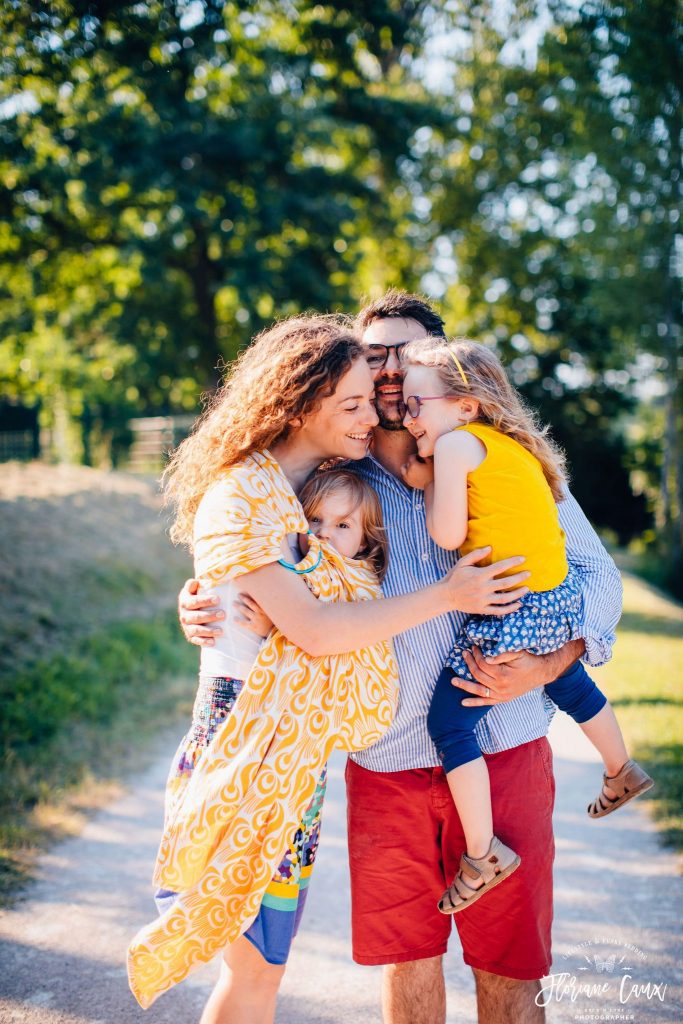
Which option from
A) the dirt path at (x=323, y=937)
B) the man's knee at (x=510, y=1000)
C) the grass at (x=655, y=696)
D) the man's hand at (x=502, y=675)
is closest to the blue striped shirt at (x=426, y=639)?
the man's hand at (x=502, y=675)

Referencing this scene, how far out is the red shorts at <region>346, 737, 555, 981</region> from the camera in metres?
2.10

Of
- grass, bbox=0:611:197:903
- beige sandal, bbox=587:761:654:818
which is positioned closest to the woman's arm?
beige sandal, bbox=587:761:654:818

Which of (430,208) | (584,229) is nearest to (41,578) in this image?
(584,229)

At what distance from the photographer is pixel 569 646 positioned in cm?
223

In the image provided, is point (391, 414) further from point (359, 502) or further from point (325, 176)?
point (325, 176)

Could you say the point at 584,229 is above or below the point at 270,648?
above

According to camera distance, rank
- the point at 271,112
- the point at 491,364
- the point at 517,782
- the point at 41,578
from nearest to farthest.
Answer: the point at 517,782 < the point at 491,364 < the point at 41,578 < the point at 271,112

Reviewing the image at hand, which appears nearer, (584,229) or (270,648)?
(270,648)

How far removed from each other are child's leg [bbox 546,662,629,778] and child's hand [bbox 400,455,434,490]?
710 mm

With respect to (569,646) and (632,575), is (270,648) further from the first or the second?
(632,575)

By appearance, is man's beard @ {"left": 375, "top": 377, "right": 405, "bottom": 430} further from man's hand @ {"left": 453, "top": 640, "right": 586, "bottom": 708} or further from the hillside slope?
the hillside slope

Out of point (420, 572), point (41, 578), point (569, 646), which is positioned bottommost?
point (41, 578)

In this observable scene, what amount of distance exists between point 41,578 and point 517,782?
6.73 metres

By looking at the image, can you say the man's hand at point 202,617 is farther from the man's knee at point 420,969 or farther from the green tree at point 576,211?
the green tree at point 576,211
